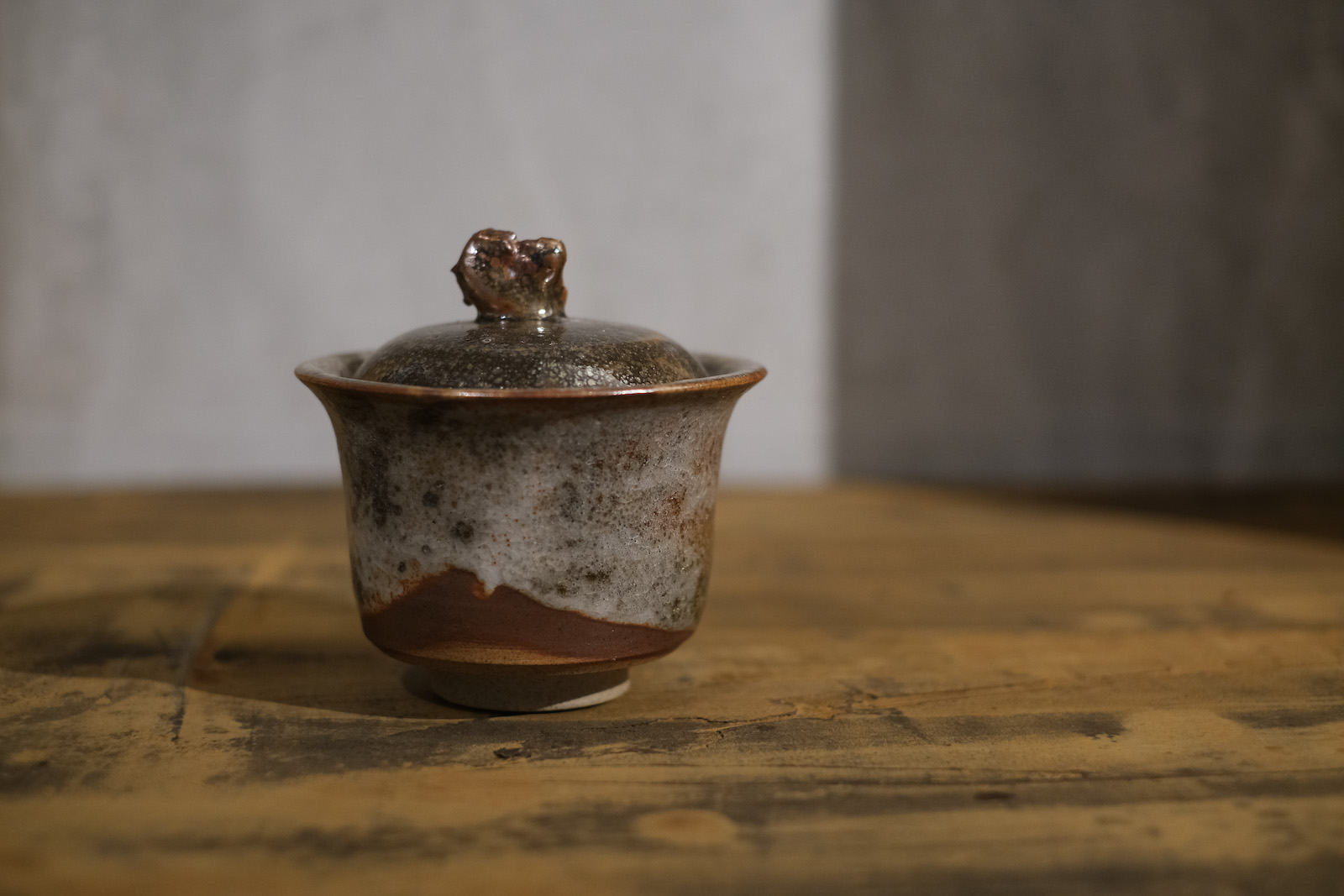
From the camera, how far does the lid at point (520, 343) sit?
93cm

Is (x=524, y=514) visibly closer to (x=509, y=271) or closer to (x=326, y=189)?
(x=509, y=271)

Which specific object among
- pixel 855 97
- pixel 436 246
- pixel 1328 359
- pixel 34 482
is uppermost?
pixel 855 97

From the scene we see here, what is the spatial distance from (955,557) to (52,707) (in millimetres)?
1174

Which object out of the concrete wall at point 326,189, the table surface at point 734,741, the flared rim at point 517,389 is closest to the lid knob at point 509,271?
the flared rim at point 517,389

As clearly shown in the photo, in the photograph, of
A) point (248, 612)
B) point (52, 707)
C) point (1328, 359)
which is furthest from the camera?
point (1328, 359)

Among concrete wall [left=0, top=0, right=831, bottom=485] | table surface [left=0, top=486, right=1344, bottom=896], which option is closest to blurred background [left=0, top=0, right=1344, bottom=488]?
concrete wall [left=0, top=0, right=831, bottom=485]

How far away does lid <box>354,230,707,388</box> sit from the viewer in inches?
36.6

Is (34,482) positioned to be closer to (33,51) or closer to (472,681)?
(33,51)

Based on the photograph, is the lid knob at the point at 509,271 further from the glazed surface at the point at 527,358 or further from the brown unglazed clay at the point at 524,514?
the brown unglazed clay at the point at 524,514

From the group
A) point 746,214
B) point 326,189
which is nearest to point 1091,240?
point 746,214

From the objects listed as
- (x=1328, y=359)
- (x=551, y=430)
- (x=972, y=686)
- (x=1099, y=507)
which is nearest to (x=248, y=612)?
(x=551, y=430)

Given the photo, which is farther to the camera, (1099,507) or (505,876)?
(1099,507)

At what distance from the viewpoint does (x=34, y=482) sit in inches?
86.0

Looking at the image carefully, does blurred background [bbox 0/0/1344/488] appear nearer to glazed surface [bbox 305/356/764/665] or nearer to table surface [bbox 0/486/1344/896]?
table surface [bbox 0/486/1344/896]
